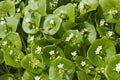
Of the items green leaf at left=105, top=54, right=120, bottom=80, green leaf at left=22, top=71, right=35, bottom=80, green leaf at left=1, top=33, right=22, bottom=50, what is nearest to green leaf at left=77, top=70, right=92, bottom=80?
green leaf at left=105, top=54, right=120, bottom=80

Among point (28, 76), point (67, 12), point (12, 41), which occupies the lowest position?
point (28, 76)

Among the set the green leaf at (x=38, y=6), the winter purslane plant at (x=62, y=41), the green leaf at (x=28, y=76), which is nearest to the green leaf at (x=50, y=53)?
the winter purslane plant at (x=62, y=41)

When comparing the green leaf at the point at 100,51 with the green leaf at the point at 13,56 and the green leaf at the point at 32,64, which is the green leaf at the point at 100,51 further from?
the green leaf at the point at 13,56

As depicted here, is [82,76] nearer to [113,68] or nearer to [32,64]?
[113,68]

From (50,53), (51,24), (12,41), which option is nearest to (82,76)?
(50,53)

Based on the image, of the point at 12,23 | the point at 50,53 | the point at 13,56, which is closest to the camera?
the point at 50,53

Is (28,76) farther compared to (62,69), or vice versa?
(28,76)

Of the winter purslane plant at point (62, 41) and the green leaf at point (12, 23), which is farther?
the green leaf at point (12, 23)
